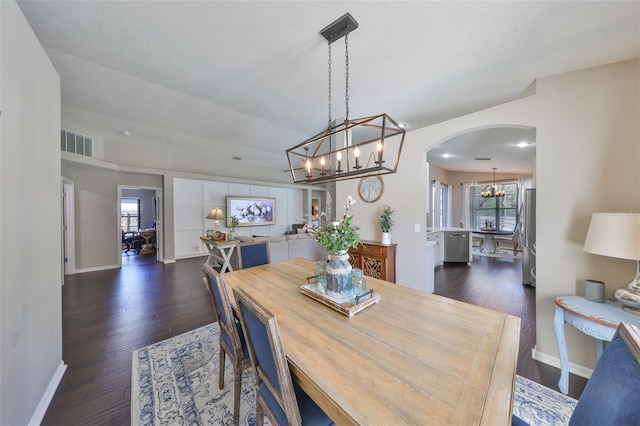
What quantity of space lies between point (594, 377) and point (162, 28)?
3.26 metres

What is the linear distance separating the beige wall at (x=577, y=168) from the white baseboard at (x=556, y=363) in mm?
34

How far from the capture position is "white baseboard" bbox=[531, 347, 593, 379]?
6.33 ft

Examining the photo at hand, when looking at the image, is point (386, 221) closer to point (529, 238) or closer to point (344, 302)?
point (344, 302)

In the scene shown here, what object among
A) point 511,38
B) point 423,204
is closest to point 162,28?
point 511,38

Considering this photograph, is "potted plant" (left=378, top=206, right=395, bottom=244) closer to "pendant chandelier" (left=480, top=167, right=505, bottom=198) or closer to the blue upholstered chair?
the blue upholstered chair

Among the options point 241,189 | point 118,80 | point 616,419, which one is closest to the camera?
point 616,419

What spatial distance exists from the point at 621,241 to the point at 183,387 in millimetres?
3389

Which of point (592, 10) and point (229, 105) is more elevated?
point (229, 105)

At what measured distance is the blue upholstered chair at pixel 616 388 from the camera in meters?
0.59

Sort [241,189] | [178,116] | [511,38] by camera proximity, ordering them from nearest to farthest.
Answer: [511,38] → [178,116] → [241,189]

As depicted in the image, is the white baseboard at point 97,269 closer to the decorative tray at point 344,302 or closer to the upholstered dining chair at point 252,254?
the upholstered dining chair at point 252,254

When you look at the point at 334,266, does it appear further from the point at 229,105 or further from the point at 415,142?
the point at 229,105

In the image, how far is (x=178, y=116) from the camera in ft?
13.1

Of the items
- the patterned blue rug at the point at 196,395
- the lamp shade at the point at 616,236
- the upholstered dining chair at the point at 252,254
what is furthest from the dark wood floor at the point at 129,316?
the lamp shade at the point at 616,236
